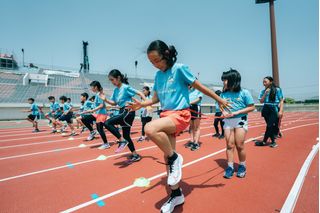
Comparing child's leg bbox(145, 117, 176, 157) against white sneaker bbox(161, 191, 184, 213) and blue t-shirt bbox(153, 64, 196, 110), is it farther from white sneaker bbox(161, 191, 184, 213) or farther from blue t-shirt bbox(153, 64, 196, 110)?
white sneaker bbox(161, 191, 184, 213)

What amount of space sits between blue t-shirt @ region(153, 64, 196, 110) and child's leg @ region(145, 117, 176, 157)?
0.86ft

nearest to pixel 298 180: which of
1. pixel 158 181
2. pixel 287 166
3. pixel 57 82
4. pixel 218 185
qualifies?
pixel 287 166

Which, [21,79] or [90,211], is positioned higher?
[21,79]

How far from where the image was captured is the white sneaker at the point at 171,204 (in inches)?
89.0

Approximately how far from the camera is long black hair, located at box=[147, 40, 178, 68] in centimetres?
234

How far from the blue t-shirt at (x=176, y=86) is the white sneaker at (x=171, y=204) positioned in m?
1.06

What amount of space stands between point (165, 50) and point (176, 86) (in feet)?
1.45

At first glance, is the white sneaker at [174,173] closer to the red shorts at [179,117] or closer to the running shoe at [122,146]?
the red shorts at [179,117]

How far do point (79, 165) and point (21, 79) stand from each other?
34.7 meters

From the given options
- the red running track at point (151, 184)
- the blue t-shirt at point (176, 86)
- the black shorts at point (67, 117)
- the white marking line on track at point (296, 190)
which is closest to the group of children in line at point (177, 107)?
the blue t-shirt at point (176, 86)

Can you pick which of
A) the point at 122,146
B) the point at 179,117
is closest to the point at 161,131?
the point at 179,117

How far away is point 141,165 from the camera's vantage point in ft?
13.8

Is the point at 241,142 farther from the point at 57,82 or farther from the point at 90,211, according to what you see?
the point at 57,82

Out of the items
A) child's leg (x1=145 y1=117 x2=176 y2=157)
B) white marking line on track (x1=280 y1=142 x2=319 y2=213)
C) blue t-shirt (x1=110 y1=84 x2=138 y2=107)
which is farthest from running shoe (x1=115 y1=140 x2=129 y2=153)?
white marking line on track (x1=280 y1=142 x2=319 y2=213)
